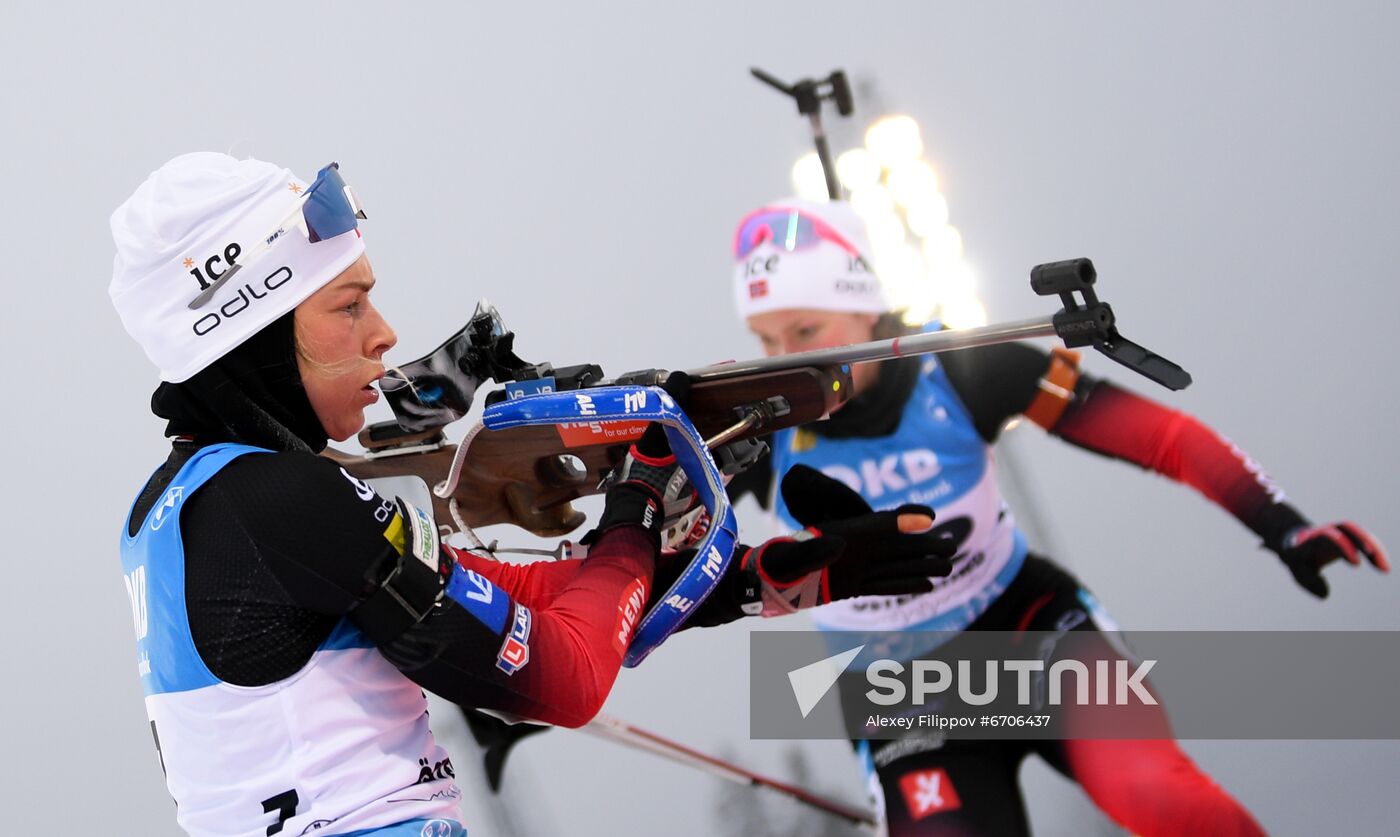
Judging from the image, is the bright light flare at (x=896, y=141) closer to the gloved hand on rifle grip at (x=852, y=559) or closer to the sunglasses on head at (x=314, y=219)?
the gloved hand on rifle grip at (x=852, y=559)

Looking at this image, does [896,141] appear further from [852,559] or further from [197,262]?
[197,262]

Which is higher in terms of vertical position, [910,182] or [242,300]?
[242,300]

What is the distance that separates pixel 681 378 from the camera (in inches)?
51.3

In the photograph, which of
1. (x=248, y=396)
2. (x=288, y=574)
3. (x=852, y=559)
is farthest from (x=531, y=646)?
(x=852, y=559)

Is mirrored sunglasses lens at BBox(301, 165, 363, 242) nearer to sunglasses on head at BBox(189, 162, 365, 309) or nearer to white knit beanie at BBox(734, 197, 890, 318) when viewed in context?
sunglasses on head at BBox(189, 162, 365, 309)

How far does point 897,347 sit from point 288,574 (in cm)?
59

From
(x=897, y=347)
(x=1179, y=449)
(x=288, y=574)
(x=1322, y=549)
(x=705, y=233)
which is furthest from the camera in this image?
(x=705, y=233)

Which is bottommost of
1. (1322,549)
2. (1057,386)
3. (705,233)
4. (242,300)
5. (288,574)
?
(1322,549)

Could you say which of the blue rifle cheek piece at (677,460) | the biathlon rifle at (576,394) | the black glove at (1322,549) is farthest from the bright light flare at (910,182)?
the blue rifle cheek piece at (677,460)

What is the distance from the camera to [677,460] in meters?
1.25

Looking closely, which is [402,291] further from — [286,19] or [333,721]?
[333,721]

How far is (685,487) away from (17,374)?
177cm

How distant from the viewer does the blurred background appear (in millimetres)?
2229

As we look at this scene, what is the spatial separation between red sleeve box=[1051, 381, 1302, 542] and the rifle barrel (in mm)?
679
